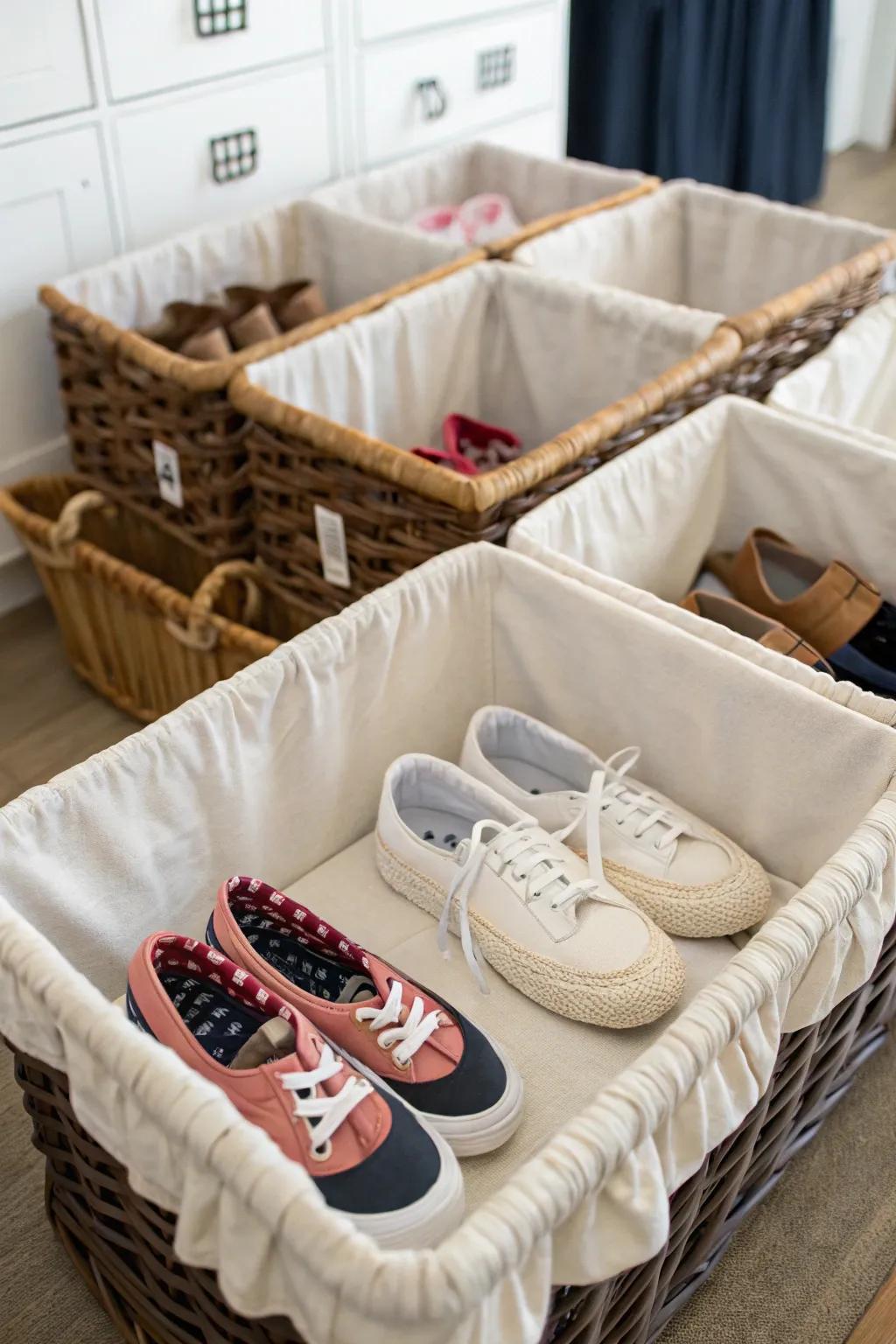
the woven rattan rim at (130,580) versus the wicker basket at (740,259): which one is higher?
the wicker basket at (740,259)

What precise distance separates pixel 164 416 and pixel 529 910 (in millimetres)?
832

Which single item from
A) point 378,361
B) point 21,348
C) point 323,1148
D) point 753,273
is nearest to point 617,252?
point 753,273

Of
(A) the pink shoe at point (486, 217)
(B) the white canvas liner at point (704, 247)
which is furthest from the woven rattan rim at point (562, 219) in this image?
(A) the pink shoe at point (486, 217)

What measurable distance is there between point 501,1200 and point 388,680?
577 mm

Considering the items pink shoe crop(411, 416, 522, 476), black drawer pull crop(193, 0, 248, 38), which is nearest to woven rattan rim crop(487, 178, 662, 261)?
pink shoe crop(411, 416, 522, 476)

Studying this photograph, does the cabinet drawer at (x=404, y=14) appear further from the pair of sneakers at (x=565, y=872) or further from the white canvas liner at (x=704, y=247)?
the pair of sneakers at (x=565, y=872)

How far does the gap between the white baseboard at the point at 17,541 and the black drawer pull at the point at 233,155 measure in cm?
47

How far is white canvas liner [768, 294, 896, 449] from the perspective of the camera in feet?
4.78

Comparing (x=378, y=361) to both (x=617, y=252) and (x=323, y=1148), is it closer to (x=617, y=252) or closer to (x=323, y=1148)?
(x=617, y=252)

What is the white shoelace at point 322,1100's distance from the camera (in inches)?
32.2

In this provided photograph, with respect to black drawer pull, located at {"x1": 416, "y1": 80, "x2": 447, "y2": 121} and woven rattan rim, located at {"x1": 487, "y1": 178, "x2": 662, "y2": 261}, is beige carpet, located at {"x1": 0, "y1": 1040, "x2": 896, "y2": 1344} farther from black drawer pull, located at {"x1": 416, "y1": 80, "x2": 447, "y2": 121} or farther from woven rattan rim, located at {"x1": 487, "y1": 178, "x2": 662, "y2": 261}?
black drawer pull, located at {"x1": 416, "y1": 80, "x2": 447, "y2": 121}

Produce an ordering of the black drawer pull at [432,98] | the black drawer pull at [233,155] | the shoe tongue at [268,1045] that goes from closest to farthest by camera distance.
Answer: the shoe tongue at [268,1045] → the black drawer pull at [233,155] → the black drawer pull at [432,98]

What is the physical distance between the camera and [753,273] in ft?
6.33

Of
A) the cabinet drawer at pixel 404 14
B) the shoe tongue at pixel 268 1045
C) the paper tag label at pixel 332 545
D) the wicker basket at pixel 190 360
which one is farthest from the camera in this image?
the cabinet drawer at pixel 404 14
